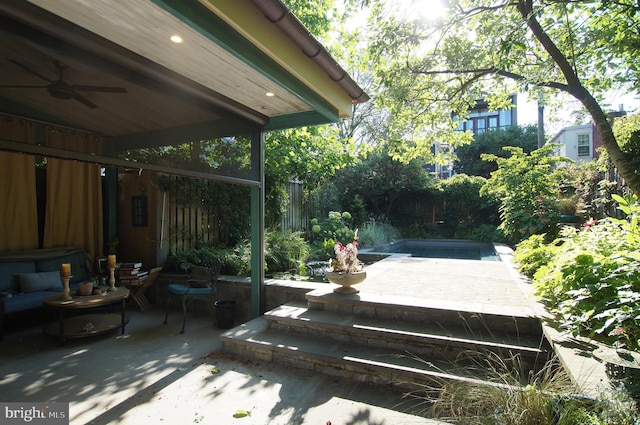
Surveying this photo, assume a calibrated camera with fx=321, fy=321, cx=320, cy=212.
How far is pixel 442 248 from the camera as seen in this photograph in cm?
1137

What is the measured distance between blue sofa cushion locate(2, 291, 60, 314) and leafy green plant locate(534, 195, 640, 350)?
5.95 meters

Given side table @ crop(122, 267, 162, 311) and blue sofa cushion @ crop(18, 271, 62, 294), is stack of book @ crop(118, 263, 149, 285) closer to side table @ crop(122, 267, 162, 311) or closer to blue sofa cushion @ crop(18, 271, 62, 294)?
side table @ crop(122, 267, 162, 311)

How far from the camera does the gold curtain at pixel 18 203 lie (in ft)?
15.6

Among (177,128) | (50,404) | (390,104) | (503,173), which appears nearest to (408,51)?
(390,104)

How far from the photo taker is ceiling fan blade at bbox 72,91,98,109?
315 cm

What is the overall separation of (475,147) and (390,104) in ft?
46.6

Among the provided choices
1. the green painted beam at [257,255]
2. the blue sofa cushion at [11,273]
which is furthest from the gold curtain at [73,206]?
the green painted beam at [257,255]

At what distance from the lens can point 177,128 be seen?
3.90 metres

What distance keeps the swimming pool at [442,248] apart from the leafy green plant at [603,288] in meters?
6.68

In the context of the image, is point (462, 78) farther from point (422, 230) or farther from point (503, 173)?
point (422, 230)

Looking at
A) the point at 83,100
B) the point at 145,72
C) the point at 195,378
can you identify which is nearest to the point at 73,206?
the point at 83,100

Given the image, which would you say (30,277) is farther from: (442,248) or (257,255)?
(442,248)

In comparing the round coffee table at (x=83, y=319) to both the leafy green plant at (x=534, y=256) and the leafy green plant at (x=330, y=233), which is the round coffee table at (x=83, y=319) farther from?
the leafy green plant at (x=534, y=256)

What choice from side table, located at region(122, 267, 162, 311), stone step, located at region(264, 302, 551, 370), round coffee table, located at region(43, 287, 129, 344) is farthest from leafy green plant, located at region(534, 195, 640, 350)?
side table, located at region(122, 267, 162, 311)
